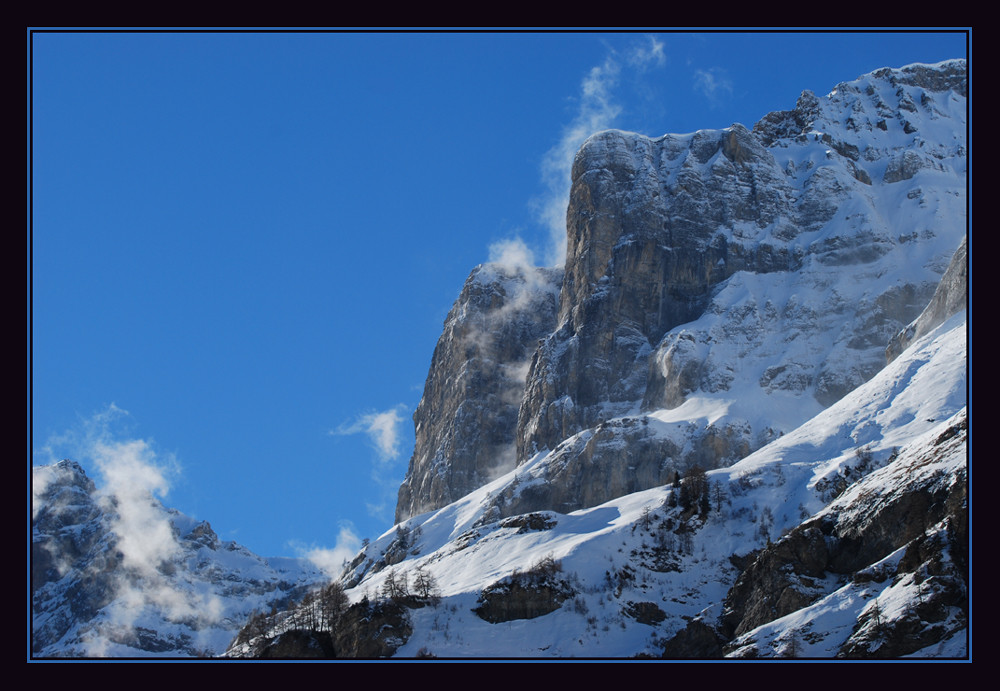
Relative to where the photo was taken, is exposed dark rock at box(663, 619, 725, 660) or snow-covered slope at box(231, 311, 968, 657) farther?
exposed dark rock at box(663, 619, 725, 660)

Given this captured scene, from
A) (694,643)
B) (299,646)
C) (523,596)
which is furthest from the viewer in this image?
(523,596)

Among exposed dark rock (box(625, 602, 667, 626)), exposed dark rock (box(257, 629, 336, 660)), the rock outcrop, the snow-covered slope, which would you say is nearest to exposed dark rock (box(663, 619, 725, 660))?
the snow-covered slope

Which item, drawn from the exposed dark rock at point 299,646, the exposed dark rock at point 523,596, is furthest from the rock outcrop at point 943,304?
the exposed dark rock at point 299,646

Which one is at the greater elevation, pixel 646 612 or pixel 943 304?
pixel 943 304

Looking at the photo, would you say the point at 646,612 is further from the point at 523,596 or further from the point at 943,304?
the point at 943,304

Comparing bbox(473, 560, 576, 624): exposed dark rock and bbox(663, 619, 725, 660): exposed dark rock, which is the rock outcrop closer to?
bbox(663, 619, 725, 660): exposed dark rock

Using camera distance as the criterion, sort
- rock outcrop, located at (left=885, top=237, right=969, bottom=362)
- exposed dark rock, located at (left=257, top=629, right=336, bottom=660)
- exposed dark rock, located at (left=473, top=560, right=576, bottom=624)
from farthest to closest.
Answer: rock outcrop, located at (left=885, top=237, right=969, bottom=362), exposed dark rock, located at (left=473, top=560, right=576, bottom=624), exposed dark rock, located at (left=257, top=629, right=336, bottom=660)

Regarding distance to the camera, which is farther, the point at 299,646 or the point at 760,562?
the point at 760,562

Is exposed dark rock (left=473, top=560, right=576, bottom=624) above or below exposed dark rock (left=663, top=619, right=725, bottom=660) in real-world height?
above

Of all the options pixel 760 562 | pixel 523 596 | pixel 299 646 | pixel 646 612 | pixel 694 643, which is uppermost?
pixel 523 596

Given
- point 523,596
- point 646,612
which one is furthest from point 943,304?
point 523,596

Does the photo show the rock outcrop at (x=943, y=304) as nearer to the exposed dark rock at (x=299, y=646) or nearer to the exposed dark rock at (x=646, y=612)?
the exposed dark rock at (x=646, y=612)

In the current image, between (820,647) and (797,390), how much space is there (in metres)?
124
